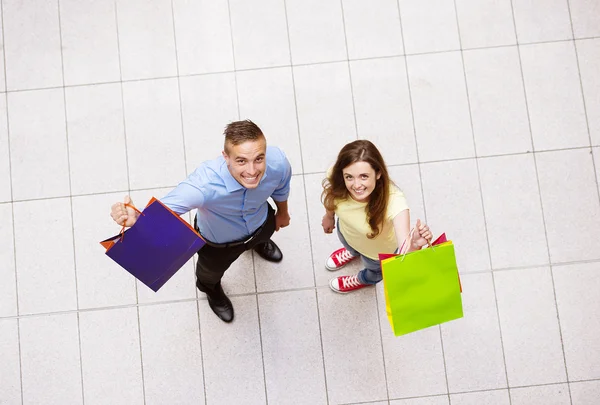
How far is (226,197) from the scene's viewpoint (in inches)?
83.9

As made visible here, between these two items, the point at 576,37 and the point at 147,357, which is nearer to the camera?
the point at 147,357

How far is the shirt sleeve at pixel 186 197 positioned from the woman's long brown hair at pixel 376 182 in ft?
1.95

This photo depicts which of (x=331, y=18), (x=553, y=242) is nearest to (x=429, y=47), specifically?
(x=331, y=18)

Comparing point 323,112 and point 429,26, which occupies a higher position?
point 429,26

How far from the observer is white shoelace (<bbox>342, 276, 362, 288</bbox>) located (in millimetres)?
3054

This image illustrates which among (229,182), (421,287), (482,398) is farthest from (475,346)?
(229,182)

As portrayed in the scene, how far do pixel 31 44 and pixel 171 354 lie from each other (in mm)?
2125

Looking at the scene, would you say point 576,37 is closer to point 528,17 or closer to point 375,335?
point 528,17

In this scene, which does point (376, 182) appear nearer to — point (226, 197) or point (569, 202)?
point (226, 197)

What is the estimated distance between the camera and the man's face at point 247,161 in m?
1.98

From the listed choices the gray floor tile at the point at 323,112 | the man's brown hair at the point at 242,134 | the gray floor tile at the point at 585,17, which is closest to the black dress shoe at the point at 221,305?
the gray floor tile at the point at 323,112

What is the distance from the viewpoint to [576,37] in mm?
3352

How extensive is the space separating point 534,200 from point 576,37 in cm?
110

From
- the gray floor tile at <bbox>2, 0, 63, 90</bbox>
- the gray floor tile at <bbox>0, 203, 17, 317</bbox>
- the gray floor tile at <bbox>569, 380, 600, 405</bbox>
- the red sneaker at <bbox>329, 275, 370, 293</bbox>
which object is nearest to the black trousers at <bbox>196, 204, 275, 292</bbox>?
the red sneaker at <bbox>329, 275, 370, 293</bbox>
